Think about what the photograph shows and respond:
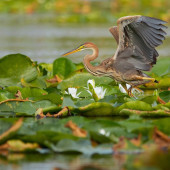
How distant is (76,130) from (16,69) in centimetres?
235

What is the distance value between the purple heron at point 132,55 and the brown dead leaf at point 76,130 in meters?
1.87

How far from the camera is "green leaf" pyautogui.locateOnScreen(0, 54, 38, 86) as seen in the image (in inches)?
222

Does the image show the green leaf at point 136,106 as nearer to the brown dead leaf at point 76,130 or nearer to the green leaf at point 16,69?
the brown dead leaf at point 76,130

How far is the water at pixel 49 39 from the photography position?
979 centimetres

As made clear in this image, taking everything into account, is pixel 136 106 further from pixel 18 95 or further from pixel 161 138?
pixel 18 95

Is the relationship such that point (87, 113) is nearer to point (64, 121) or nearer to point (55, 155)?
point (64, 121)

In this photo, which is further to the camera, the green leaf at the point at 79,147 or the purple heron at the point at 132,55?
the purple heron at the point at 132,55

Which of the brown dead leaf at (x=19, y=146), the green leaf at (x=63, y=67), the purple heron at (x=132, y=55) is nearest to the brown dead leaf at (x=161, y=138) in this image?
the brown dead leaf at (x=19, y=146)

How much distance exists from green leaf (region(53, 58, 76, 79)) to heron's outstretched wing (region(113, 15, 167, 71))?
0.79 meters

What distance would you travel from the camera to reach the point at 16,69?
5.69 meters

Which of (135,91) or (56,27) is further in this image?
(56,27)

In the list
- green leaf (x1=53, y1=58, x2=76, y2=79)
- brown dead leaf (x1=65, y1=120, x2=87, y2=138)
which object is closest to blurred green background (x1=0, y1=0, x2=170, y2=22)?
green leaf (x1=53, y1=58, x2=76, y2=79)

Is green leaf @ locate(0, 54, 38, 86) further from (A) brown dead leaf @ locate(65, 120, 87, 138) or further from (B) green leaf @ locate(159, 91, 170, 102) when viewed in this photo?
(A) brown dead leaf @ locate(65, 120, 87, 138)

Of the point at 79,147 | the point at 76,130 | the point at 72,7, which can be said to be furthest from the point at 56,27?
the point at 79,147
